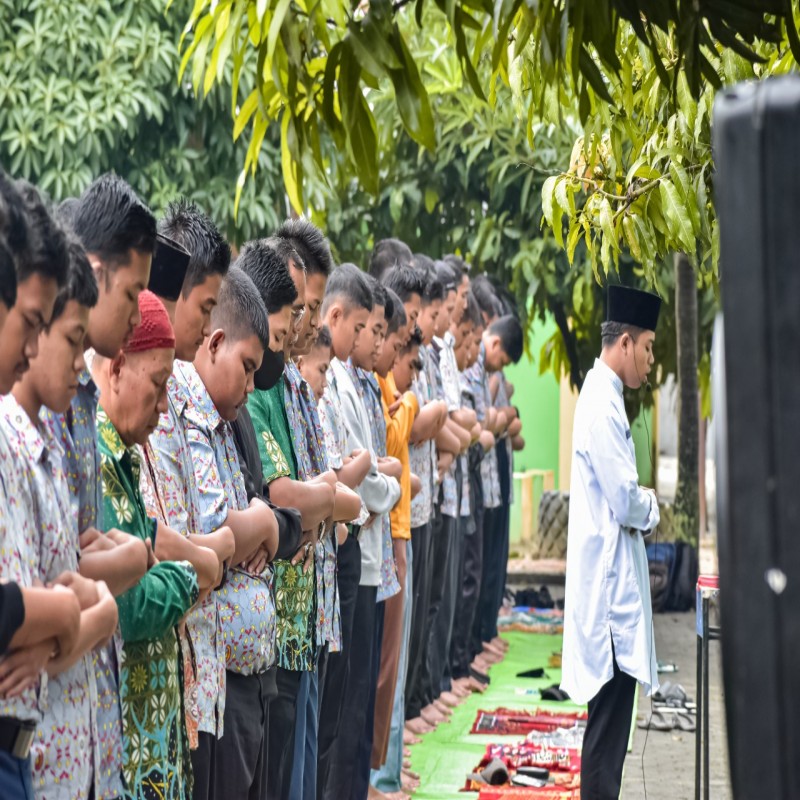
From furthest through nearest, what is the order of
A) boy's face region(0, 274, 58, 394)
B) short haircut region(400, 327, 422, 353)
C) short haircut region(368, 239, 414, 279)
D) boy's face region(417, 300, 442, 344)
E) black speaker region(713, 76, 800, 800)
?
1. short haircut region(368, 239, 414, 279)
2. boy's face region(417, 300, 442, 344)
3. short haircut region(400, 327, 422, 353)
4. boy's face region(0, 274, 58, 394)
5. black speaker region(713, 76, 800, 800)

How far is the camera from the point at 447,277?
32.8ft

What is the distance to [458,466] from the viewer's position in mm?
9922

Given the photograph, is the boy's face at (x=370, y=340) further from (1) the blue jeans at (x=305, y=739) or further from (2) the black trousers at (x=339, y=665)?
(1) the blue jeans at (x=305, y=739)

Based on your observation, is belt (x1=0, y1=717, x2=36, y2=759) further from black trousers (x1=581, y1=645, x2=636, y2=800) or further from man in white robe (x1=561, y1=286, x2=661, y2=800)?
black trousers (x1=581, y1=645, x2=636, y2=800)

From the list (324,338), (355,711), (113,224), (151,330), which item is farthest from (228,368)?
(355,711)

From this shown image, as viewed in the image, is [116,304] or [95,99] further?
[95,99]

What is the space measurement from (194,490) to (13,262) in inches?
63.5

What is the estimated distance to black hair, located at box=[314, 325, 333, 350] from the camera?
241 inches

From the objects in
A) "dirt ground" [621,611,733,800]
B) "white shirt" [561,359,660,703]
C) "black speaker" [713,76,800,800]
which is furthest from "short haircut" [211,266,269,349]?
"dirt ground" [621,611,733,800]

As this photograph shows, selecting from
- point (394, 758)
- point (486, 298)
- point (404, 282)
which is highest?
point (486, 298)

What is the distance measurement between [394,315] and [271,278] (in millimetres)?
2336

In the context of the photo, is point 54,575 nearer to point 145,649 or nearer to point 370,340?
point 145,649

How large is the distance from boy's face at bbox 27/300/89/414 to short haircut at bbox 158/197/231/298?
125cm

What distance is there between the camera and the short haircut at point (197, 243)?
4363 millimetres
